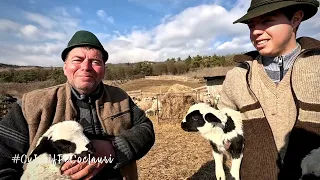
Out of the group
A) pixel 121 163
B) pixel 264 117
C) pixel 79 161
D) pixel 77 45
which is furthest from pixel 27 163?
pixel 264 117

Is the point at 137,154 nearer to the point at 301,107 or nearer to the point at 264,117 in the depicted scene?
the point at 264,117

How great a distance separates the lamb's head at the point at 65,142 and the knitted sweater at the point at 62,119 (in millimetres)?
122

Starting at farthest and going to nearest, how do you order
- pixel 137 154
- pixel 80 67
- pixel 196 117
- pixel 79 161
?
pixel 196 117, pixel 137 154, pixel 80 67, pixel 79 161

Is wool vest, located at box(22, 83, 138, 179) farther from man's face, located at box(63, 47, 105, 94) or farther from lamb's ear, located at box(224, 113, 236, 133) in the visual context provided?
lamb's ear, located at box(224, 113, 236, 133)

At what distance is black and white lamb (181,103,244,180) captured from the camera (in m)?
3.89

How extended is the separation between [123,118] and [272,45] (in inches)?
53.4

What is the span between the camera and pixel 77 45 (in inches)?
91.3

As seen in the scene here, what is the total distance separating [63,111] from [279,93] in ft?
5.70

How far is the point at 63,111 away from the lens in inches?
93.0

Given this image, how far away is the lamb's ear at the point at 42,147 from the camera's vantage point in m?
2.12

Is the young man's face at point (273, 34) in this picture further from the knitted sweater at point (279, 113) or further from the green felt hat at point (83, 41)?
the green felt hat at point (83, 41)

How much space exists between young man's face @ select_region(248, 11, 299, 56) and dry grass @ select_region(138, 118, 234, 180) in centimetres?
567

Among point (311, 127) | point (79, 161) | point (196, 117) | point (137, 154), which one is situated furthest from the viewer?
point (196, 117)

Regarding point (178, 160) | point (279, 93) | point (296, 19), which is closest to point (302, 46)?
point (296, 19)
